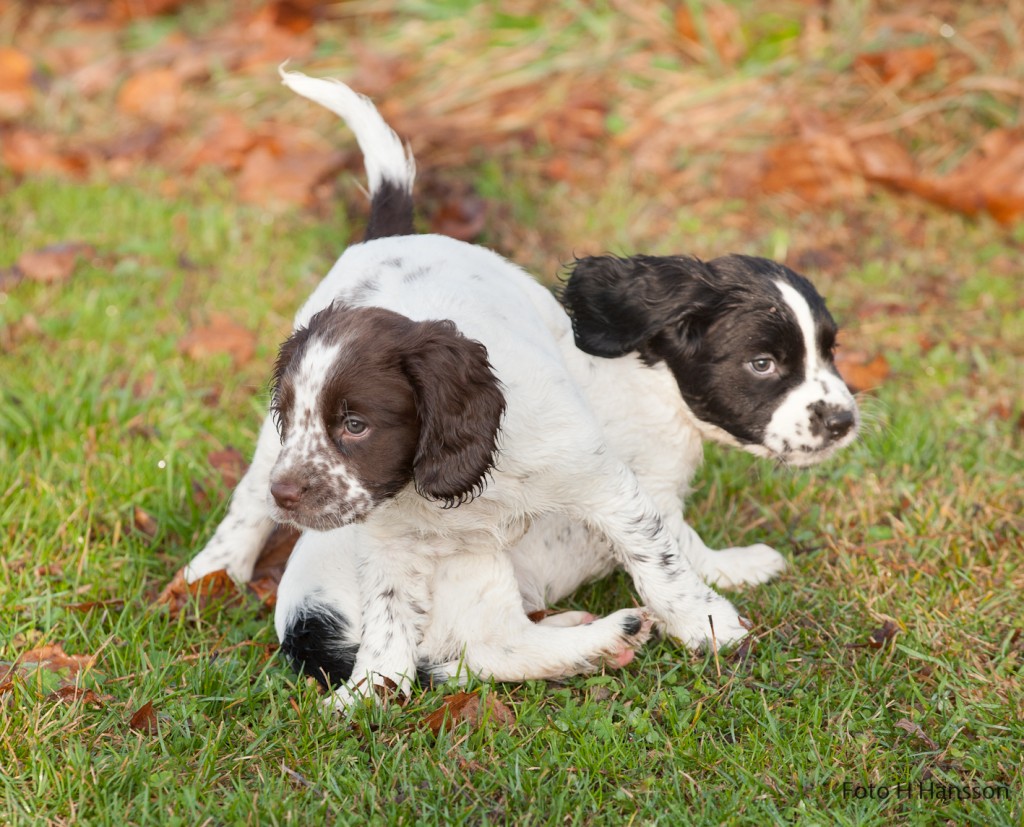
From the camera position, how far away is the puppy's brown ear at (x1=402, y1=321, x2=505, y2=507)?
300 centimetres

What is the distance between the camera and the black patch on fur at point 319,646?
350 centimetres

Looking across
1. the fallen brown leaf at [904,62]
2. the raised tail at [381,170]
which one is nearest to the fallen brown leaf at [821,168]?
the fallen brown leaf at [904,62]

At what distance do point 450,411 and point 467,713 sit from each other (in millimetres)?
878

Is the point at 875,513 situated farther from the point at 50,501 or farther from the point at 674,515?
the point at 50,501

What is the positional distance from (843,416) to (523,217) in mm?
3505

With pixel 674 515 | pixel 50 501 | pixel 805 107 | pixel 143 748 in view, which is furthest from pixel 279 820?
pixel 805 107

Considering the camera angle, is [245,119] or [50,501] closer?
[50,501]

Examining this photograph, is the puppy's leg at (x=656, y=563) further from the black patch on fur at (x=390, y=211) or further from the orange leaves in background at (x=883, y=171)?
the orange leaves in background at (x=883, y=171)

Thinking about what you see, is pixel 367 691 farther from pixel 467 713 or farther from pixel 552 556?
pixel 552 556

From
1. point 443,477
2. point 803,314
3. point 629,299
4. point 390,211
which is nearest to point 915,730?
point 803,314

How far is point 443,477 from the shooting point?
3029mm

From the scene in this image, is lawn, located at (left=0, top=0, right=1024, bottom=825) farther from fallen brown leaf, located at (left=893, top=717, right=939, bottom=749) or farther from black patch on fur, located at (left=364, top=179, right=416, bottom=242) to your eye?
black patch on fur, located at (left=364, top=179, right=416, bottom=242)

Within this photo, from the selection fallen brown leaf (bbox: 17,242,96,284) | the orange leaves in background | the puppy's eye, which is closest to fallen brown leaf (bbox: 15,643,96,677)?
the puppy's eye

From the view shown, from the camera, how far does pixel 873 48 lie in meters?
7.55
